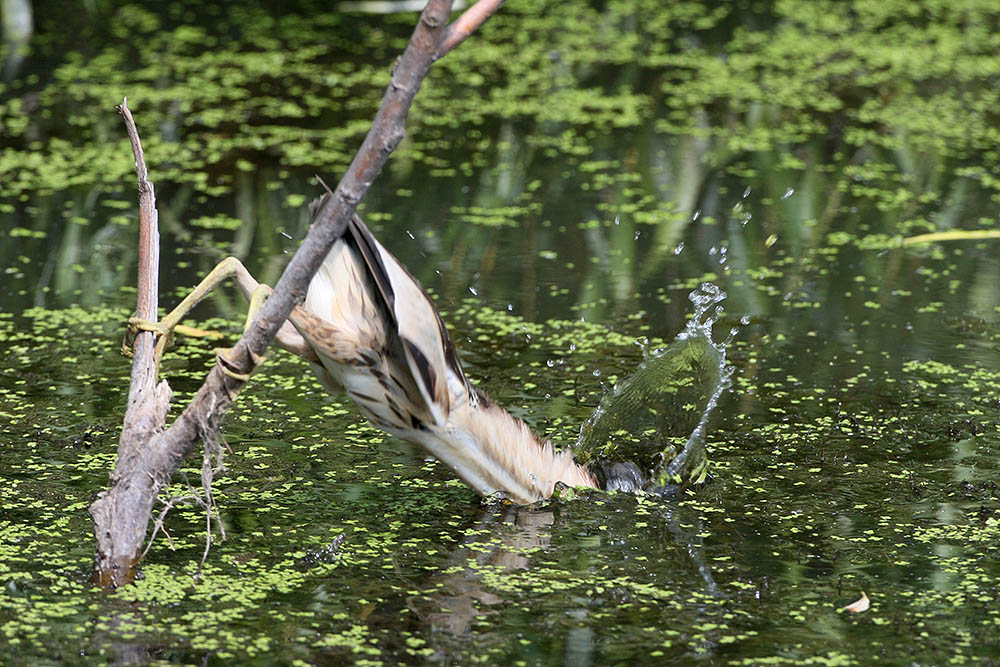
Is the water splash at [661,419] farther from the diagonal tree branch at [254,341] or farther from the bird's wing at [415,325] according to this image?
the diagonal tree branch at [254,341]

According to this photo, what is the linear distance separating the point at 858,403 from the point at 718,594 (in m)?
1.39

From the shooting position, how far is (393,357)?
3670 mm

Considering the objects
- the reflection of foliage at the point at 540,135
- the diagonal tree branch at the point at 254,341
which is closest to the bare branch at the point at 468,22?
the diagonal tree branch at the point at 254,341

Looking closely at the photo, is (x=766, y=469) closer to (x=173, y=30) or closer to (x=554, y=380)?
(x=554, y=380)

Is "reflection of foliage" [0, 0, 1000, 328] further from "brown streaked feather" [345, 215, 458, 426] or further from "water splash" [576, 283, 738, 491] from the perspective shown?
"brown streaked feather" [345, 215, 458, 426]

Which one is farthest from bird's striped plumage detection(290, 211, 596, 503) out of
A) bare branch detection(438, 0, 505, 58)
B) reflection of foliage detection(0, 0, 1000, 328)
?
reflection of foliage detection(0, 0, 1000, 328)

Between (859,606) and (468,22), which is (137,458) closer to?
(468,22)

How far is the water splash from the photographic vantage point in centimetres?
→ 416

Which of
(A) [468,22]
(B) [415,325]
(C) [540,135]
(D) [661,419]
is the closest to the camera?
(A) [468,22]

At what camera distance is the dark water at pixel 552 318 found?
11.1ft

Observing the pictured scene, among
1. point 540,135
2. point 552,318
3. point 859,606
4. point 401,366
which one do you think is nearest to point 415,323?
point 401,366

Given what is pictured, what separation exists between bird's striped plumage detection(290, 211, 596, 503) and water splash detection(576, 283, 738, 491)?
375mm

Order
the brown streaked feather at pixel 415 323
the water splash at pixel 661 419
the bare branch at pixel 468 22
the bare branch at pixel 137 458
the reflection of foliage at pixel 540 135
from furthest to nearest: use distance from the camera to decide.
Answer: the reflection of foliage at pixel 540 135 < the water splash at pixel 661 419 < the brown streaked feather at pixel 415 323 < the bare branch at pixel 137 458 < the bare branch at pixel 468 22

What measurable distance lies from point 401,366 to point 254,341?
636mm
